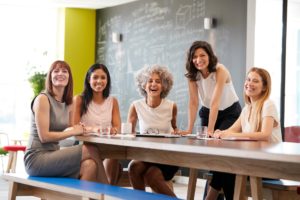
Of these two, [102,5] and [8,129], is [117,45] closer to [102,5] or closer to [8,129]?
[102,5]

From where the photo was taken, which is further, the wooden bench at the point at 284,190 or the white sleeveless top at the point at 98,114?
the white sleeveless top at the point at 98,114

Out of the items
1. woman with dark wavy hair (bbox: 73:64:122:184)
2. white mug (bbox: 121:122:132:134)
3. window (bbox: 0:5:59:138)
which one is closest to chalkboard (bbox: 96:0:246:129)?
window (bbox: 0:5:59:138)

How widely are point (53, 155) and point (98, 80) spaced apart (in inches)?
29.9

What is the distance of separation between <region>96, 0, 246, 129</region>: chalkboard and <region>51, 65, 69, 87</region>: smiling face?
346cm

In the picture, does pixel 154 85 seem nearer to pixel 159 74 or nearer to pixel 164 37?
pixel 159 74

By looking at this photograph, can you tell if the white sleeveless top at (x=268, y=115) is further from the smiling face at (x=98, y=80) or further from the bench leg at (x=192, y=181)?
the smiling face at (x=98, y=80)

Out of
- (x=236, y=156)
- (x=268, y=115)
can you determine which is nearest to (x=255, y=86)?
(x=268, y=115)

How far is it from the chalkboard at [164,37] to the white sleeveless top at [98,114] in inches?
116

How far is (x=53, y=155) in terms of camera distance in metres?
4.46

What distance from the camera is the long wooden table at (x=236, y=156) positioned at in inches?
117

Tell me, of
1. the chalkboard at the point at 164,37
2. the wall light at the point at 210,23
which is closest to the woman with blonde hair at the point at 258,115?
the chalkboard at the point at 164,37

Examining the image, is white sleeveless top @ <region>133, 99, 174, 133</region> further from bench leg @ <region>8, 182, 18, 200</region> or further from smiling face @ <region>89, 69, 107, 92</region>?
bench leg @ <region>8, 182, 18, 200</region>

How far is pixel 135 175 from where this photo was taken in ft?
15.6

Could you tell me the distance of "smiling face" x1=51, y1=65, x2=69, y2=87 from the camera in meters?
4.61
